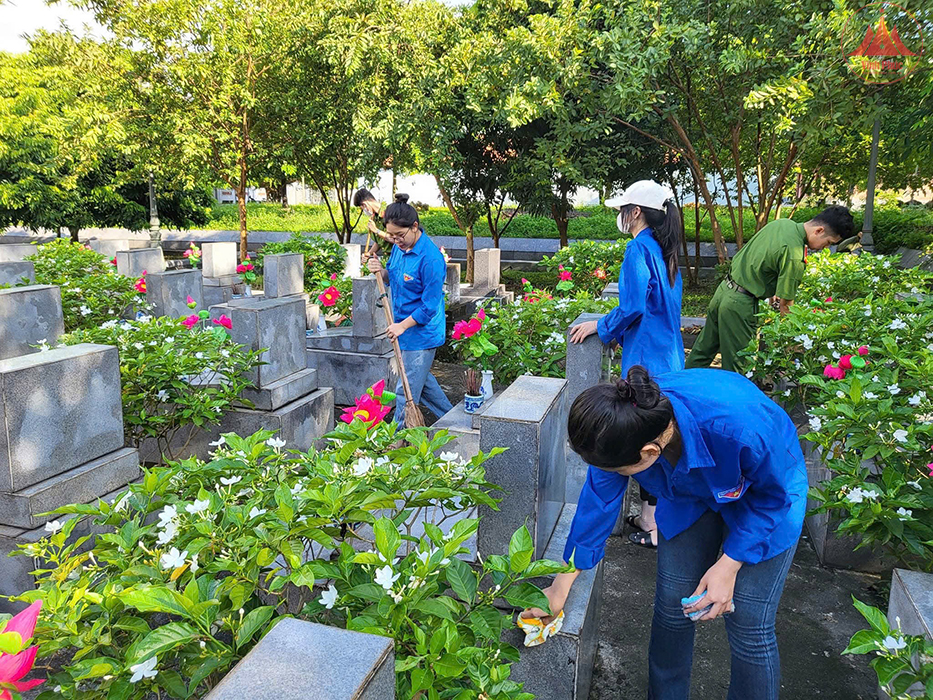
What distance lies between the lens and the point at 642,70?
8.48 m

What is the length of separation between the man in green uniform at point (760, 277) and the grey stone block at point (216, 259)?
7908 mm

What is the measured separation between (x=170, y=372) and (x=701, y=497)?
9.21 feet

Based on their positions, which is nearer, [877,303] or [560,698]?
[560,698]

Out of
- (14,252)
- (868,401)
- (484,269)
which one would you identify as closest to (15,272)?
(14,252)

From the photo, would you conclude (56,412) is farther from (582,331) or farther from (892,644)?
(892,644)

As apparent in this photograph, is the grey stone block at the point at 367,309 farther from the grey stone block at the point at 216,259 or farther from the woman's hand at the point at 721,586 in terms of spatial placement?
the grey stone block at the point at 216,259

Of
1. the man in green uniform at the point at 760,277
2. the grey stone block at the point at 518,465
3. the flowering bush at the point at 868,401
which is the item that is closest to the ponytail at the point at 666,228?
the flowering bush at the point at 868,401

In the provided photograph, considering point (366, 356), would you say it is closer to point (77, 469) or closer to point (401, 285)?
point (401, 285)

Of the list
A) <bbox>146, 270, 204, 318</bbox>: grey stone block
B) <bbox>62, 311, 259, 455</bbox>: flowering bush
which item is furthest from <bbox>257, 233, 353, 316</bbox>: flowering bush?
<bbox>62, 311, 259, 455</bbox>: flowering bush

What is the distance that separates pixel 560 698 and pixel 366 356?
14.9ft

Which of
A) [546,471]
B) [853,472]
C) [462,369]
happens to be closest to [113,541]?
[546,471]

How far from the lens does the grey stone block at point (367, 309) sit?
6410mm

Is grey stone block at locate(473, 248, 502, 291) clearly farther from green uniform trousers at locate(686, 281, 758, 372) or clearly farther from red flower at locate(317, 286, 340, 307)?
green uniform trousers at locate(686, 281, 758, 372)

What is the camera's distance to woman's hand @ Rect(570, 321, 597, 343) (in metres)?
3.62
